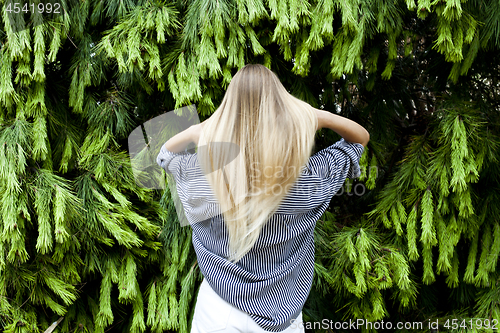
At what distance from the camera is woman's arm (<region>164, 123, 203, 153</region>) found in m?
1.03

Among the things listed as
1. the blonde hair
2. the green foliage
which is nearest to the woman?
the blonde hair

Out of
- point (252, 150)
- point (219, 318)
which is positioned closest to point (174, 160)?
point (252, 150)

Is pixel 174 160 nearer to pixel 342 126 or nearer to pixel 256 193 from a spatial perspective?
pixel 256 193

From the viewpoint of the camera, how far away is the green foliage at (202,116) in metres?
1.28

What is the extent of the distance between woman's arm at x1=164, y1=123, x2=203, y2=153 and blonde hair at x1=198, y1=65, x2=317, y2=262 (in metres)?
0.15

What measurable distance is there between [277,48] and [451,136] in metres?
0.81

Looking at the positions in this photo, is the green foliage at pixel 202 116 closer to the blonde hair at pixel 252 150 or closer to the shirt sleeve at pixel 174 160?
the shirt sleeve at pixel 174 160

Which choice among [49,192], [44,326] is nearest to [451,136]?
[49,192]

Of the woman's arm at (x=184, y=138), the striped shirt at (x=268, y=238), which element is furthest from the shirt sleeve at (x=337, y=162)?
the woman's arm at (x=184, y=138)

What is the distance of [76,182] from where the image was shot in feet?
4.70

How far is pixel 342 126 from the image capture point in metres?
1.03

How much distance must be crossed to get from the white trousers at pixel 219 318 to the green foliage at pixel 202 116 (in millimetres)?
484

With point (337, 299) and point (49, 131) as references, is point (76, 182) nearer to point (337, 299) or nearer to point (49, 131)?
point (49, 131)

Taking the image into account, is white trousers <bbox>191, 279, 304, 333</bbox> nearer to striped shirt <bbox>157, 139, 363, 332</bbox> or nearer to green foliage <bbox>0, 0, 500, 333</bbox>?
striped shirt <bbox>157, 139, 363, 332</bbox>
